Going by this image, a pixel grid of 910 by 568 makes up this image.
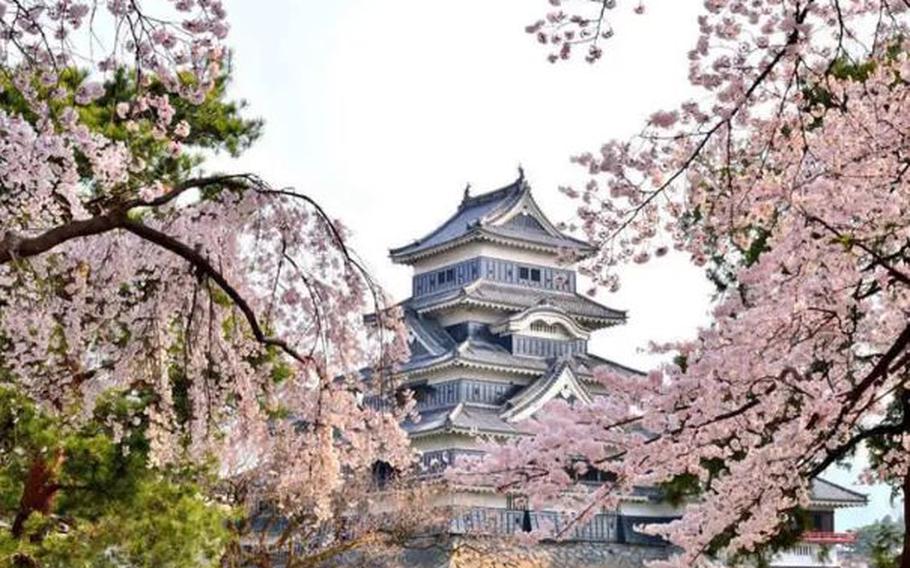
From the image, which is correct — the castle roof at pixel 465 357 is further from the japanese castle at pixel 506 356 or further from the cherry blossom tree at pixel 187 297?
the cherry blossom tree at pixel 187 297

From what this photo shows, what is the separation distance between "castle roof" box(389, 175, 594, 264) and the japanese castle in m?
0.03

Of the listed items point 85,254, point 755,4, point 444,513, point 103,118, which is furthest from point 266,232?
point 444,513

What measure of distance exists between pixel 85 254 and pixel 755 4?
3.77 meters

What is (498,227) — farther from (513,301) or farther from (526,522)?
(526,522)

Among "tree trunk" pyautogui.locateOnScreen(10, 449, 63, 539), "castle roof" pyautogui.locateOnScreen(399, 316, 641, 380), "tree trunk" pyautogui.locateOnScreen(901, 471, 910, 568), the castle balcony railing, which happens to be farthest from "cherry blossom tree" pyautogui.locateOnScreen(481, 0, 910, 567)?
"castle roof" pyautogui.locateOnScreen(399, 316, 641, 380)

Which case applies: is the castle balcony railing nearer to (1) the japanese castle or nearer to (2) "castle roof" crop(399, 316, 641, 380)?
(1) the japanese castle

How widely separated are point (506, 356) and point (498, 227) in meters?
3.20

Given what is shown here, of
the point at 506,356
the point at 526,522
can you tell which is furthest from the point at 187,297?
the point at 506,356

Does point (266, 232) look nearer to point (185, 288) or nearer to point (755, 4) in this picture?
point (185, 288)

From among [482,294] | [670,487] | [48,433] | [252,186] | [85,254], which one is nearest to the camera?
[252,186]

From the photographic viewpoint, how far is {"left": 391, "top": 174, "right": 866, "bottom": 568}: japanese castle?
25156 millimetres

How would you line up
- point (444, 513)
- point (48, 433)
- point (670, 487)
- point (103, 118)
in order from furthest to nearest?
point (444, 513), point (670, 487), point (103, 118), point (48, 433)

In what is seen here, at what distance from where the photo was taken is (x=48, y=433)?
8633mm

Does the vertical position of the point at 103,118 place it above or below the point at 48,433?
above
